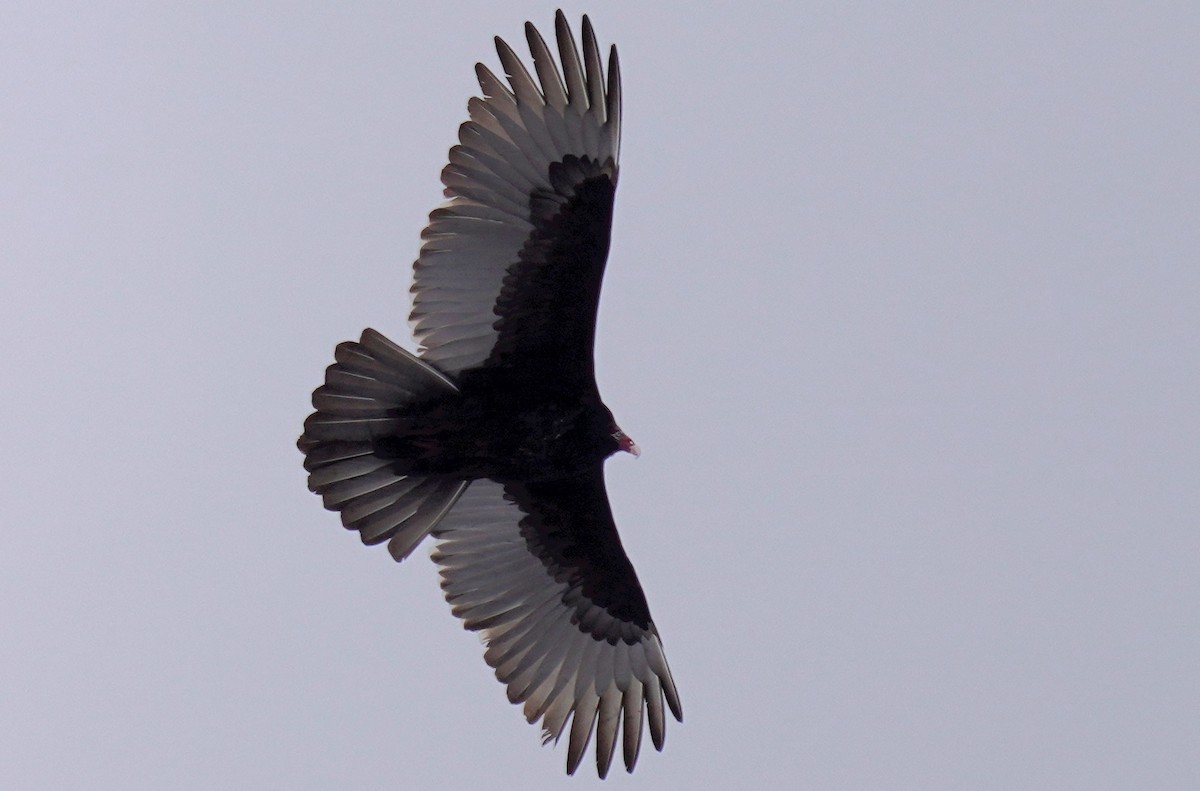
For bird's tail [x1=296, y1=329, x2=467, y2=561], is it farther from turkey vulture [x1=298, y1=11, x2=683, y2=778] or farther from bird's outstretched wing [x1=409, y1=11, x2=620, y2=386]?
bird's outstretched wing [x1=409, y1=11, x2=620, y2=386]

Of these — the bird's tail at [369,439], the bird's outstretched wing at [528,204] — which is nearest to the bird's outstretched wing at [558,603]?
the bird's tail at [369,439]

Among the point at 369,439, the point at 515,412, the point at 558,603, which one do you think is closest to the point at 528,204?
the point at 515,412

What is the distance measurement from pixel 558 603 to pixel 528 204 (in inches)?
88.1

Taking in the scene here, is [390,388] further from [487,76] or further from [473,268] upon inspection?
[487,76]

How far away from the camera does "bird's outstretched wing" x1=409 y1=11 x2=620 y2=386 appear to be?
7566 millimetres

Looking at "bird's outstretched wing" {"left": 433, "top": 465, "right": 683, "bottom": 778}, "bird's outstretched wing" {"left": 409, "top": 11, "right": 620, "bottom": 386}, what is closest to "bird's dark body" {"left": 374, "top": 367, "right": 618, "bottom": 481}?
"bird's outstretched wing" {"left": 409, "top": 11, "right": 620, "bottom": 386}

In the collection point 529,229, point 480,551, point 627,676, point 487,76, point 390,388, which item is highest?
point 487,76

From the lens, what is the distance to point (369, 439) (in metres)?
7.84

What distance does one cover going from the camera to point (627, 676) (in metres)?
8.45

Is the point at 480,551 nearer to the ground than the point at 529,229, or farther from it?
nearer to the ground

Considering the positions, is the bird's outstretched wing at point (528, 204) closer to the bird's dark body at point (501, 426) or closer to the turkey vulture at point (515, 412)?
the turkey vulture at point (515, 412)

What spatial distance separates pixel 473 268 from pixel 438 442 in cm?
88

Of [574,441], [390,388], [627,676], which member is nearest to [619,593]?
[627,676]

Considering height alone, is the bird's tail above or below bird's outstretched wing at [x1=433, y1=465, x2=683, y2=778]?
above
